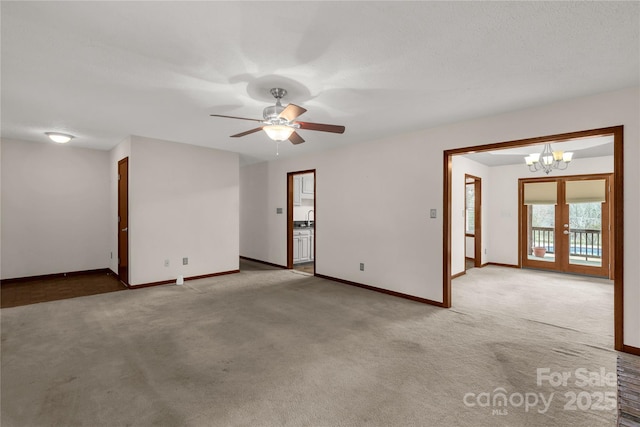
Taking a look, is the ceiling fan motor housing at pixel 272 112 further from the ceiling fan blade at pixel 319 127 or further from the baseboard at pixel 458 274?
the baseboard at pixel 458 274

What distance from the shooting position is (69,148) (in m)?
5.66

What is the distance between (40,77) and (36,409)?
266 centimetres

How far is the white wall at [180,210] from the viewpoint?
15.9ft

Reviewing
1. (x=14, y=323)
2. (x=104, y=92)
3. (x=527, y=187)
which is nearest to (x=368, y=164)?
(x=104, y=92)

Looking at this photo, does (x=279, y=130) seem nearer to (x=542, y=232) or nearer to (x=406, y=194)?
(x=406, y=194)

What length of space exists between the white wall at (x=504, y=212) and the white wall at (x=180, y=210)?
619cm

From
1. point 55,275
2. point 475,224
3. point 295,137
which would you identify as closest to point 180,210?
point 55,275

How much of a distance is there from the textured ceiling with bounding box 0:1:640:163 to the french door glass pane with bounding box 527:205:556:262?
4.75 metres

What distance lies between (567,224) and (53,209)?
34.6 feet

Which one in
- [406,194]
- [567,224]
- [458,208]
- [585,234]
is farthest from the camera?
[567,224]

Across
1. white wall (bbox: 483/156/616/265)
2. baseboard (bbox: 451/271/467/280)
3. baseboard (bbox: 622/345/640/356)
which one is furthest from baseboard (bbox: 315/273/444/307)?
white wall (bbox: 483/156/616/265)

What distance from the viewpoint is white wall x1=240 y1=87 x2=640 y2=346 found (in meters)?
2.76

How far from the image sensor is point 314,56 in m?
2.22

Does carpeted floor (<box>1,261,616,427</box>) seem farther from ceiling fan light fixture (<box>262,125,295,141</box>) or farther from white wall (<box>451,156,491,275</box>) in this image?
ceiling fan light fixture (<box>262,125,295,141</box>)
